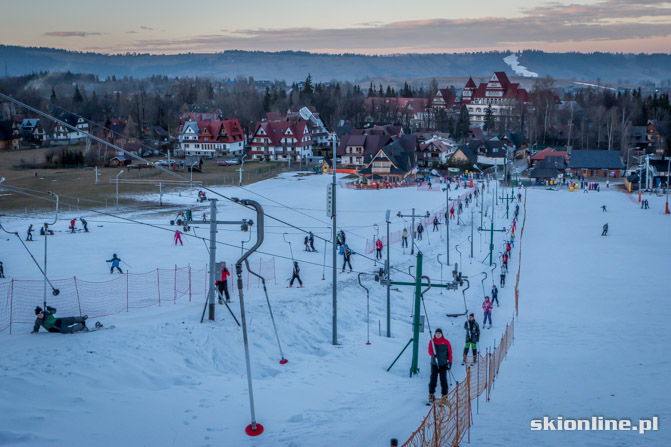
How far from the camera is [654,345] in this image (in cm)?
1399

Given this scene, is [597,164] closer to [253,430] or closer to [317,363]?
[317,363]

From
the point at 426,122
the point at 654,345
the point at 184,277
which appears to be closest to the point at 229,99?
the point at 426,122

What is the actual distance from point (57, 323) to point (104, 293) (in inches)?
199

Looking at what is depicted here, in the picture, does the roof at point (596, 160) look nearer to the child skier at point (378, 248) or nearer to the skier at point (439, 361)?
the child skier at point (378, 248)

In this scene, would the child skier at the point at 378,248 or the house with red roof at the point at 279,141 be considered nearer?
the child skier at the point at 378,248

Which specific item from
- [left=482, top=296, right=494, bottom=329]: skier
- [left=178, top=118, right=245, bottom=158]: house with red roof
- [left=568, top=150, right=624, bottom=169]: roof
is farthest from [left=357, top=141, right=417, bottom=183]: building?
[left=482, top=296, right=494, bottom=329]: skier

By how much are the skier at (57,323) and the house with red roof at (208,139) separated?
189 feet

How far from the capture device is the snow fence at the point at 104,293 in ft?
49.4

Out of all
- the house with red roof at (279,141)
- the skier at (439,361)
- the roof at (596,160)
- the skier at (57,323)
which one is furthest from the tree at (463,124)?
the skier at (439,361)

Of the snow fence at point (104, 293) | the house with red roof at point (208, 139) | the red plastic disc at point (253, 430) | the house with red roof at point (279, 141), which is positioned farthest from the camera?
the house with red roof at point (208, 139)

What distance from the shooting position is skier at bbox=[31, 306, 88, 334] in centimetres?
1210

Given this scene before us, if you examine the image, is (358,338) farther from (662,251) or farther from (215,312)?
(662,251)

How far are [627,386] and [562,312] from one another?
6.42 meters

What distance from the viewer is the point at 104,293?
674 inches
